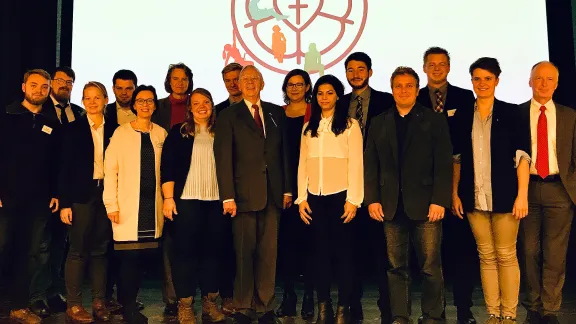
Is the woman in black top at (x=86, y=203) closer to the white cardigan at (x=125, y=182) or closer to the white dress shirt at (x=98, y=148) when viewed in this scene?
the white dress shirt at (x=98, y=148)

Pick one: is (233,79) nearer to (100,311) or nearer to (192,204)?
(192,204)

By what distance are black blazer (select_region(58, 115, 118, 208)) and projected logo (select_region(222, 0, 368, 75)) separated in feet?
4.56

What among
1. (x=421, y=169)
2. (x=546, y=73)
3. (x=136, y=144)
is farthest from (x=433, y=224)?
(x=136, y=144)

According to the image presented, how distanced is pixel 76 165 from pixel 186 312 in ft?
3.13

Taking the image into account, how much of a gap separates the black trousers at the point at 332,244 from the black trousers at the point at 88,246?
1143 millimetres

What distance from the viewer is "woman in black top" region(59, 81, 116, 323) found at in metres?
2.96

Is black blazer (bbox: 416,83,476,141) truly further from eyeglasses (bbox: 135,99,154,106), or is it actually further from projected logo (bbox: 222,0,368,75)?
eyeglasses (bbox: 135,99,154,106)

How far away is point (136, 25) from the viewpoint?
4211 mm

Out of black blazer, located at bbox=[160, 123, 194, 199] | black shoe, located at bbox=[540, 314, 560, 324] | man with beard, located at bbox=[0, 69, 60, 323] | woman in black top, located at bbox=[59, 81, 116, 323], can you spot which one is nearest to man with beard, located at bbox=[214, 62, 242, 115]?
black blazer, located at bbox=[160, 123, 194, 199]

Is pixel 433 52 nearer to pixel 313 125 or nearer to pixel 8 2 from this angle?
pixel 313 125

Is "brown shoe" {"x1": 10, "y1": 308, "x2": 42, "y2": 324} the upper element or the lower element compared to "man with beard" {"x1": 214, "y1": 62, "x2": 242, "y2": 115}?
lower

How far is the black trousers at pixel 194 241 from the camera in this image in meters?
2.86

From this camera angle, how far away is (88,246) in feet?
9.82

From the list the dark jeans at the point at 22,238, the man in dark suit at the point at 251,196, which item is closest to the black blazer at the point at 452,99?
the man in dark suit at the point at 251,196
